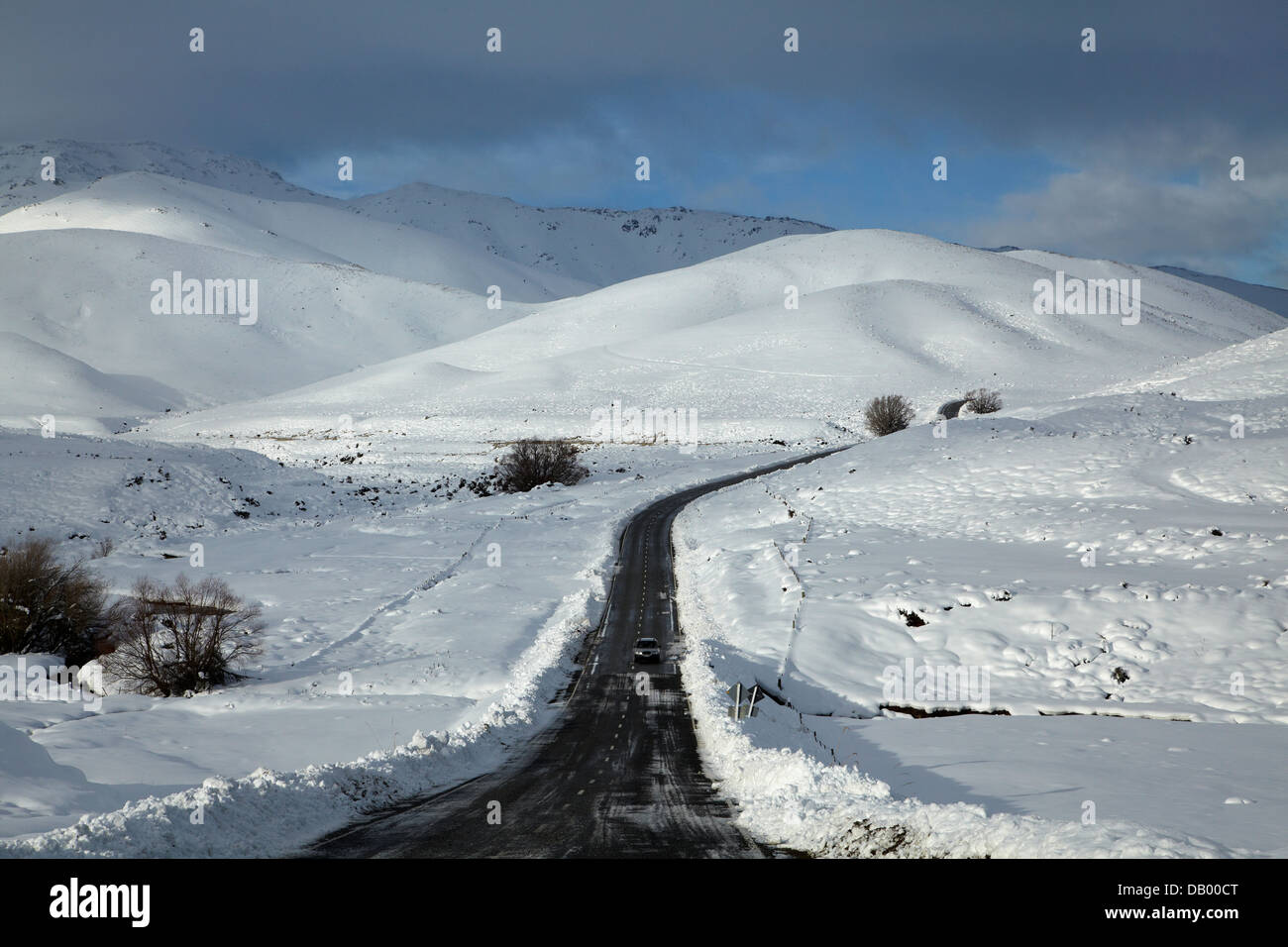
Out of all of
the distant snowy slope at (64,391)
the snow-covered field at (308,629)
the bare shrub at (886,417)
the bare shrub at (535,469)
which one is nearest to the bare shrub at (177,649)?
the snow-covered field at (308,629)

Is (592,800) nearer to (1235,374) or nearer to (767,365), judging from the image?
(1235,374)

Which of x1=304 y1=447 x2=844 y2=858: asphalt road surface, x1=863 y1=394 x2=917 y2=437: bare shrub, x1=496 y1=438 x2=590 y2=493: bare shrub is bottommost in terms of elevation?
x1=304 y1=447 x2=844 y2=858: asphalt road surface

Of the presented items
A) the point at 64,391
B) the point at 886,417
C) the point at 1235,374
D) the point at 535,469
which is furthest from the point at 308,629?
the point at 64,391

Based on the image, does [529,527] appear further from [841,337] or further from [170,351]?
[170,351]

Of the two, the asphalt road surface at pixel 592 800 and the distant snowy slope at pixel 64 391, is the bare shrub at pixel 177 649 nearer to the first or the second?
the asphalt road surface at pixel 592 800

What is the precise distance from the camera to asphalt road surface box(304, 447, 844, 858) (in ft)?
40.9

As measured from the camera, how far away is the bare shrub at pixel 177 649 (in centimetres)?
2867

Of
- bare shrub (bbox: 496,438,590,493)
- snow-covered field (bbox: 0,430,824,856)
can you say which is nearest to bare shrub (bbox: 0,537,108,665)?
snow-covered field (bbox: 0,430,824,856)

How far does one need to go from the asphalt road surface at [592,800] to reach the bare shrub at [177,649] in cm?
1274

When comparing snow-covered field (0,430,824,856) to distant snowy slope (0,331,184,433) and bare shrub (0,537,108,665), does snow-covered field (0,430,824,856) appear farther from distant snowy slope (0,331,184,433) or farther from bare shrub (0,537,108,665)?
distant snowy slope (0,331,184,433)

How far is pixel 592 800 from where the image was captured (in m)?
15.6

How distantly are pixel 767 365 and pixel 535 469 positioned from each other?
244ft

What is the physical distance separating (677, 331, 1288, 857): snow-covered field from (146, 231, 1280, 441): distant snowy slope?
5310 centimetres
